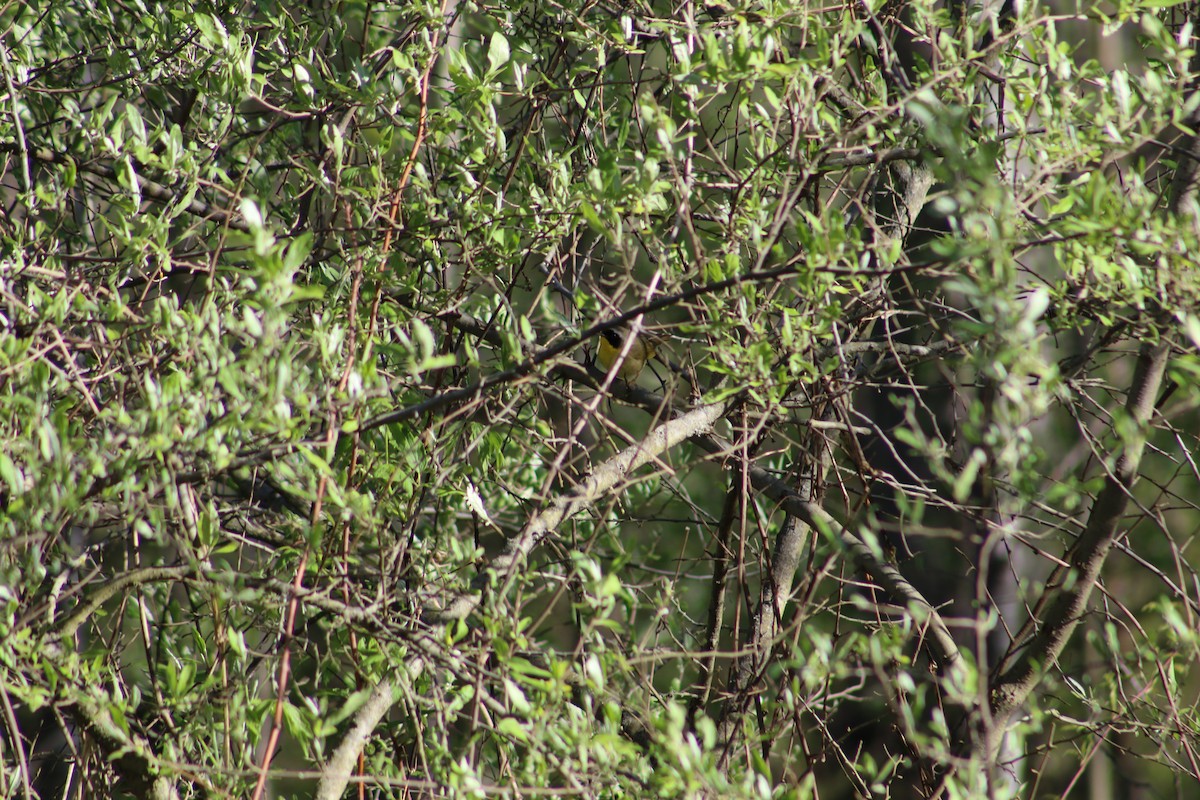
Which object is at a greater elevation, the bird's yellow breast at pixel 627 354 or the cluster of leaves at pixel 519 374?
the cluster of leaves at pixel 519 374

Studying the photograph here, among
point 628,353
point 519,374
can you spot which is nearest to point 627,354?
point 628,353

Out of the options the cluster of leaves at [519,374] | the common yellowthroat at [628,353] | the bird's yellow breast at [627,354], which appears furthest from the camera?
the bird's yellow breast at [627,354]

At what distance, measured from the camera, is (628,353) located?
306 centimetres

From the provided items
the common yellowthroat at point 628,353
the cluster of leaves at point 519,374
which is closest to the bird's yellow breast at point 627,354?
the common yellowthroat at point 628,353

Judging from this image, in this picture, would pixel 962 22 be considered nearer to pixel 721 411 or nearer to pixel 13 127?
pixel 721 411

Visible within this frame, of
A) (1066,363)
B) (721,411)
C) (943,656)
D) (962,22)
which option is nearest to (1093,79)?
(962,22)

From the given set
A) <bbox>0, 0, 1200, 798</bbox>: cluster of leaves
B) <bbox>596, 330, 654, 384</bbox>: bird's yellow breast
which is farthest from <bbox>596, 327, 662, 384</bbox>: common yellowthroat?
<bbox>0, 0, 1200, 798</bbox>: cluster of leaves

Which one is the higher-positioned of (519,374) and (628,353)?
(519,374)

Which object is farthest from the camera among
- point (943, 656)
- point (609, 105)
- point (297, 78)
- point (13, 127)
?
point (609, 105)

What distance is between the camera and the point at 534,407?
9.09 feet

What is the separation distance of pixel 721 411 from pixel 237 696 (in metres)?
1.28

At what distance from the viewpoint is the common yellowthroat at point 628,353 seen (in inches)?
122

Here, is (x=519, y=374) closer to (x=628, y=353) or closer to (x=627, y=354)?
(x=627, y=354)

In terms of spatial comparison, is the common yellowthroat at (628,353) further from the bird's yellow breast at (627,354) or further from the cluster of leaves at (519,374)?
the cluster of leaves at (519,374)
